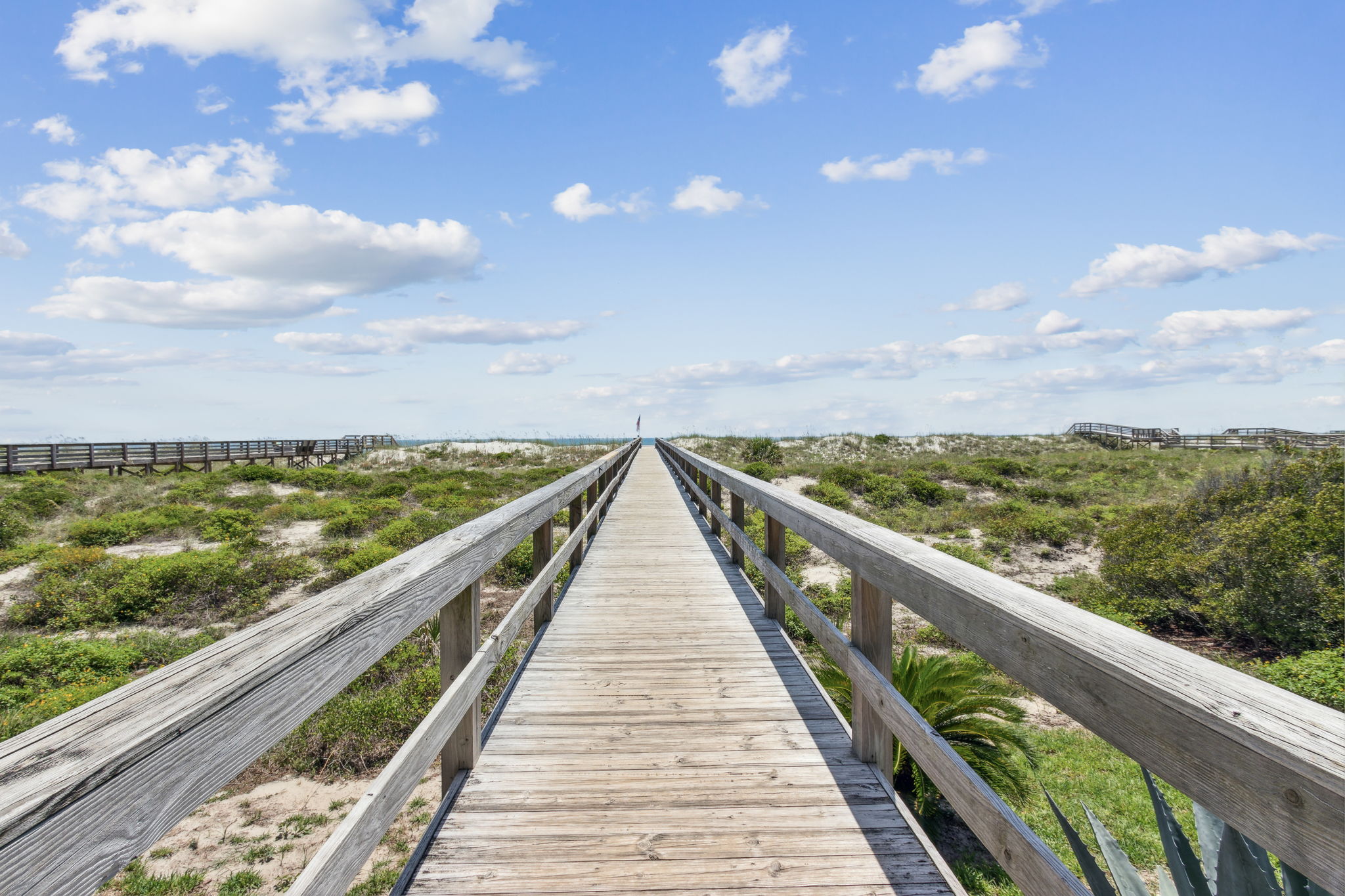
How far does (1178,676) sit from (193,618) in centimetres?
1025

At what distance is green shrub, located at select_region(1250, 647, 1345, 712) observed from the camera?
5453 mm

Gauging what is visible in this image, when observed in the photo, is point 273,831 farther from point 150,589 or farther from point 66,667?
point 150,589

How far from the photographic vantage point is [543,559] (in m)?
4.56

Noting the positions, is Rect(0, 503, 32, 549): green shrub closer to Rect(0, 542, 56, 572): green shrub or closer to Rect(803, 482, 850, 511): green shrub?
Rect(0, 542, 56, 572): green shrub

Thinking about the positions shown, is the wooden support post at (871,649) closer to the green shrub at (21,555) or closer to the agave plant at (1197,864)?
the agave plant at (1197,864)

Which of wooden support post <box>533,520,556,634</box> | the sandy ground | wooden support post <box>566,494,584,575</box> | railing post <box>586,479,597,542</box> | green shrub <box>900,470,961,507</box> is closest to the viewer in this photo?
the sandy ground

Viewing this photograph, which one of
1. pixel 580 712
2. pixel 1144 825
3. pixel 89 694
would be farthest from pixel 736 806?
pixel 89 694

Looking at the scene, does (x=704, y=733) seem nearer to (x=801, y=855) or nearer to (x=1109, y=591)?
(x=801, y=855)

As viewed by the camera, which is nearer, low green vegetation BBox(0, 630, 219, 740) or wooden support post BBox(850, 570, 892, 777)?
wooden support post BBox(850, 570, 892, 777)

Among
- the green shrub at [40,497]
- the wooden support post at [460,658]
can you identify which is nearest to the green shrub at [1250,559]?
the wooden support post at [460,658]

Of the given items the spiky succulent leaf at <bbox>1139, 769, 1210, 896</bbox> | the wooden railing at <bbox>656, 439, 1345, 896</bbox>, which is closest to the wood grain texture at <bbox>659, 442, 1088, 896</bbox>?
the wooden railing at <bbox>656, 439, 1345, 896</bbox>

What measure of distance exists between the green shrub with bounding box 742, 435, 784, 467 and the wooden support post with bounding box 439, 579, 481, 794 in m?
28.8

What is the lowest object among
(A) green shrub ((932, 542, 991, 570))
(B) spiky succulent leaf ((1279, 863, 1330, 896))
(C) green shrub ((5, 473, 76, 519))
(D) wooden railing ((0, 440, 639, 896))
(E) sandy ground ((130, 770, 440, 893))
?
(E) sandy ground ((130, 770, 440, 893))

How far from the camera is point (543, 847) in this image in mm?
2264
